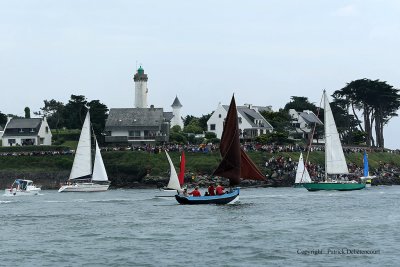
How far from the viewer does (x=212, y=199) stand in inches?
2953

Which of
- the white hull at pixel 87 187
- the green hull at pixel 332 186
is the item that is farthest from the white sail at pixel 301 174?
the white hull at pixel 87 187

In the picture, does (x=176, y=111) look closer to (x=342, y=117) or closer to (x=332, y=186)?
(x=342, y=117)

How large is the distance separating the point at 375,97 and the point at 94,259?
126369 millimetres

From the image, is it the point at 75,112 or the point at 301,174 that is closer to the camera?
the point at 301,174

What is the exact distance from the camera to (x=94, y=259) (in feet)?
154

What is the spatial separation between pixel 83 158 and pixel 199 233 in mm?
55386

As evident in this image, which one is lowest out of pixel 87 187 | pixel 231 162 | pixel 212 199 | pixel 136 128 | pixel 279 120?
pixel 212 199

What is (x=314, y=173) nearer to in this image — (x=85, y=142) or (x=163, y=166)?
(x=163, y=166)

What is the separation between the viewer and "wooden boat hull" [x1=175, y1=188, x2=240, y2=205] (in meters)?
74.9

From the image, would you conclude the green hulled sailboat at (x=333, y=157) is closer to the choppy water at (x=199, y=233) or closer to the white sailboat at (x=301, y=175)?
the white sailboat at (x=301, y=175)

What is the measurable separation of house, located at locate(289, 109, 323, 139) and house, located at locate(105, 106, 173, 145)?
3267cm

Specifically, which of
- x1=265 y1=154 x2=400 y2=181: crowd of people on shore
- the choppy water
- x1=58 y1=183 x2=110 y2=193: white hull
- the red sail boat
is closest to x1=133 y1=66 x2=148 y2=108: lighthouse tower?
x1=265 y1=154 x2=400 y2=181: crowd of people on shore

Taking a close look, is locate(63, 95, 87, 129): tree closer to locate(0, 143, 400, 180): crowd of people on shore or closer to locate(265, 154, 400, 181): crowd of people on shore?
locate(0, 143, 400, 180): crowd of people on shore

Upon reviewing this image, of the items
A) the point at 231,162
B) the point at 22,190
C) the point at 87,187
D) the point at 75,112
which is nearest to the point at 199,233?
the point at 231,162
